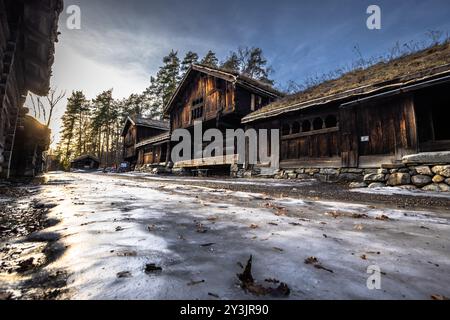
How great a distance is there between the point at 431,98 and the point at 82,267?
9.62 m

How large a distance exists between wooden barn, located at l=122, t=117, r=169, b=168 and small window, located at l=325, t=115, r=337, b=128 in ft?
61.3

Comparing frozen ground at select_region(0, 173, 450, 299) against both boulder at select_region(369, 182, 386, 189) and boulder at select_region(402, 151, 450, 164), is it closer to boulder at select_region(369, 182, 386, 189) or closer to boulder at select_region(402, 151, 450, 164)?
boulder at select_region(402, 151, 450, 164)

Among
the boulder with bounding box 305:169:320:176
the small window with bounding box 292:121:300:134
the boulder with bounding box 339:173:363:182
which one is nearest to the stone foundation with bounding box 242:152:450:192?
the boulder with bounding box 339:173:363:182

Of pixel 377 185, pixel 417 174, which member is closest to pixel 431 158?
pixel 417 174

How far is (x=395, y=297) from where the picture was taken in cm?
98

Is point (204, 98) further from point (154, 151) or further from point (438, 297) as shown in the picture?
point (438, 297)

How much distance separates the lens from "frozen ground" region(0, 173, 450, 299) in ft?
3.24

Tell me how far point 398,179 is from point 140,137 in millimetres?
27795

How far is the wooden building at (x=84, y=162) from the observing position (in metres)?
42.0

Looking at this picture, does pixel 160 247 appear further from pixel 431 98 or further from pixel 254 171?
pixel 254 171

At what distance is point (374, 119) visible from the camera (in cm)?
819

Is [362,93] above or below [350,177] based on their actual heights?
above

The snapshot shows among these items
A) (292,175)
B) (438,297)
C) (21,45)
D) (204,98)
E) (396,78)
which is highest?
(204,98)

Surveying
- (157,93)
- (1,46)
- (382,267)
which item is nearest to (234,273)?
(382,267)
